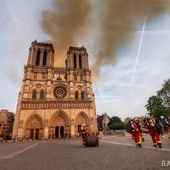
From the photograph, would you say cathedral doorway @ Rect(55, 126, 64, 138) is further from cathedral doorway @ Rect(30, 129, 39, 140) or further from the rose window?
the rose window

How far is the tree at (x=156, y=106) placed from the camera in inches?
1227

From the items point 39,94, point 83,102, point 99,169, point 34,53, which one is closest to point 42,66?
point 34,53

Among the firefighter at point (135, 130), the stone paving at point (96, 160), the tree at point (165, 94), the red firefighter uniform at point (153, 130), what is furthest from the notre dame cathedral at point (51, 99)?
the red firefighter uniform at point (153, 130)

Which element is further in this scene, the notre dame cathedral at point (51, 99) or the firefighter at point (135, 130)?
the notre dame cathedral at point (51, 99)

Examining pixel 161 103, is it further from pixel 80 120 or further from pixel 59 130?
pixel 59 130

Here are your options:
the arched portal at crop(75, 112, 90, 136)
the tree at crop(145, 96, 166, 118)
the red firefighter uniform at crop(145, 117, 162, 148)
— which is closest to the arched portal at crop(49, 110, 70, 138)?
the arched portal at crop(75, 112, 90, 136)

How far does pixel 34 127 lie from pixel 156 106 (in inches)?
1259

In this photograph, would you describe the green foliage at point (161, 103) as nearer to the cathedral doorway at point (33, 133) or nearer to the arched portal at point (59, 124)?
the arched portal at point (59, 124)

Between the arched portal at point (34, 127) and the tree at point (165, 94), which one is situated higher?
the tree at point (165, 94)

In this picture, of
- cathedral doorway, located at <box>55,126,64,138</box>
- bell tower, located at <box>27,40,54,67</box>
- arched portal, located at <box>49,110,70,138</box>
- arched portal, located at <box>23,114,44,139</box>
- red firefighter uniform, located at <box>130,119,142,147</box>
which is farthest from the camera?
bell tower, located at <box>27,40,54,67</box>

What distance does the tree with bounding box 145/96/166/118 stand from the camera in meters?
31.2

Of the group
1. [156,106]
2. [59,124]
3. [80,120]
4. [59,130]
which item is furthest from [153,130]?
[156,106]

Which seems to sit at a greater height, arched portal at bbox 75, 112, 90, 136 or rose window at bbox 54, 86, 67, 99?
rose window at bbox 54, 86, 67, 99

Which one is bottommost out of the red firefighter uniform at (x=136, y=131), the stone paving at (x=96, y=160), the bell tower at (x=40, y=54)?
the stone paving at (x=96, y=160)
